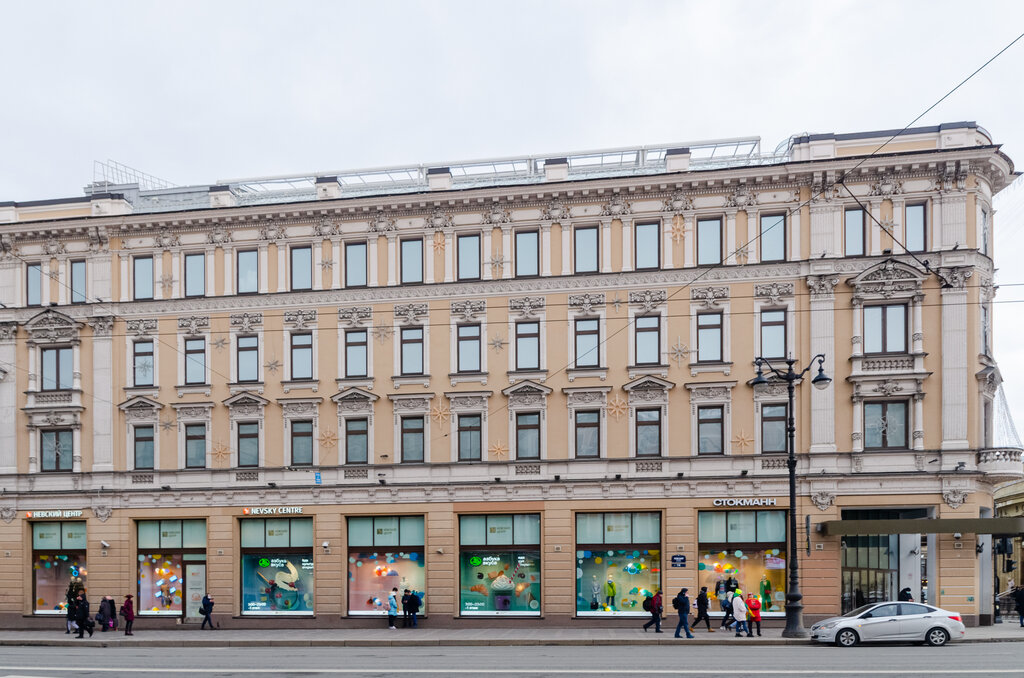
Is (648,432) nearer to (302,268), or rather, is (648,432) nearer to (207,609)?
(302,268)

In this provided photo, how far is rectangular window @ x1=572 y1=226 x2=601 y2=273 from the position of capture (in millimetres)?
36844

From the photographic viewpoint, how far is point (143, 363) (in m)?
39.4

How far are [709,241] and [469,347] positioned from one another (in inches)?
369

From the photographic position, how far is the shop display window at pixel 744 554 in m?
34.8

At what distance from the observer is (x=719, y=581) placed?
115 ft

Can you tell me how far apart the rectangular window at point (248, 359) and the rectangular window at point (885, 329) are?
2195cm

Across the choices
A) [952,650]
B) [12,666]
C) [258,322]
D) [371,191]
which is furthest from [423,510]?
[952,650]

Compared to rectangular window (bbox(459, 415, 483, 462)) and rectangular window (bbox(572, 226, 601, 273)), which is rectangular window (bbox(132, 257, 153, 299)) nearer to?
rectangular window (bbox(459, 415, 483, 462))

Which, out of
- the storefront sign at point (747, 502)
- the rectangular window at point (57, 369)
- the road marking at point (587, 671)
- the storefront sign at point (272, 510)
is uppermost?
the rectangular window at point (57, 369)

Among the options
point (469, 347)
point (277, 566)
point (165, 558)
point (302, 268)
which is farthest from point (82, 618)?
point (469, 347)

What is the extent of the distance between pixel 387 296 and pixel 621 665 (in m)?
18.7

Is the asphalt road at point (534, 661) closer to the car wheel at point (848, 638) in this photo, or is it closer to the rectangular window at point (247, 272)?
the car wheel at point (848, 638)

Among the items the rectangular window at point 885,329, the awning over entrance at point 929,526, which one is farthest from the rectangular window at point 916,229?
the awning over entrance at point 929,526

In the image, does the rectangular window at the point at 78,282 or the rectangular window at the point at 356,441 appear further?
the rectangular window at the point at 78,282
